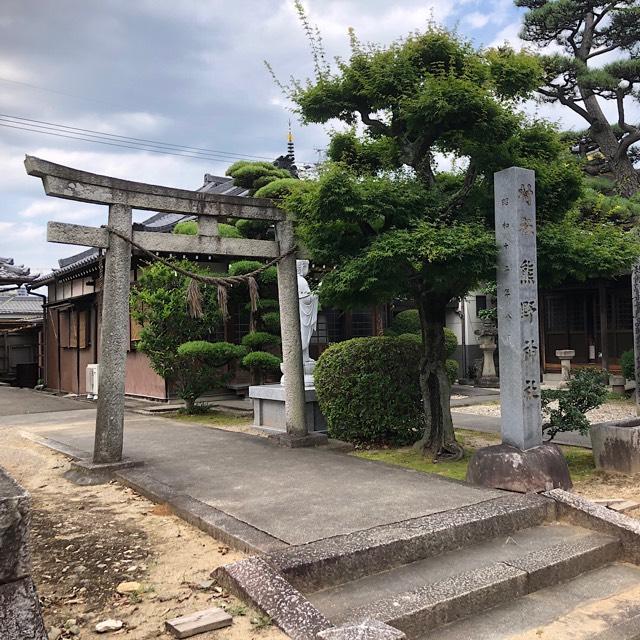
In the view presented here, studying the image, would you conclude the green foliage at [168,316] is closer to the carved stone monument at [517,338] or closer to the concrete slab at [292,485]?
the concrete slab at [292,485]

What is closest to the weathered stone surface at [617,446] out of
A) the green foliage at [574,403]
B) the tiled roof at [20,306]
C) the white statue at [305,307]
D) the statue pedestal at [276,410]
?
the green foliage at [574,403]

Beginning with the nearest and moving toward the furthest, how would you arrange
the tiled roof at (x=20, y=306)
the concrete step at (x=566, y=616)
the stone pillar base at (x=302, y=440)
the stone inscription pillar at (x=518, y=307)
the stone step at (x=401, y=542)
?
1. the concrete step at (x=566, y=616)
2. the stone step at (x=401, y=542)
3. the stone inscription pillar at (x=518, y=307)
4. the stone pillar base at (x=302, y=440)
5. the tiled roof at (x=20, y=306)

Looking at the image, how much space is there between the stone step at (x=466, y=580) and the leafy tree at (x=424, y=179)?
112 inches

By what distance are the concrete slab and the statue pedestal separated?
3.02 ft

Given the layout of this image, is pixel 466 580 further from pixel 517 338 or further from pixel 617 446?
pixel 617 446

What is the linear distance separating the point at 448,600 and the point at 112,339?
5097 mm

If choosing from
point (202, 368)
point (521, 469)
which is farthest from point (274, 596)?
point (202, 368)

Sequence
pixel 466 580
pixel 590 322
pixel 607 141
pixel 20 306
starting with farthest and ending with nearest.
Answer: pixel 20 306
pixel 590 322
pixel 607 141
pixel 466 580

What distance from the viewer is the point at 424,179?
7969 millimetres

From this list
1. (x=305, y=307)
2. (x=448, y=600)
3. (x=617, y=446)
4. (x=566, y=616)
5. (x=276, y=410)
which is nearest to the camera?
(x=448, y=600)

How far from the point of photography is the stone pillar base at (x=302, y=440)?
8.89 m

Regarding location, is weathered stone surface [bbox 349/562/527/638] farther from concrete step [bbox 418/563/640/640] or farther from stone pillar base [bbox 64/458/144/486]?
stone pillar base [bbox 64/458/144/486]

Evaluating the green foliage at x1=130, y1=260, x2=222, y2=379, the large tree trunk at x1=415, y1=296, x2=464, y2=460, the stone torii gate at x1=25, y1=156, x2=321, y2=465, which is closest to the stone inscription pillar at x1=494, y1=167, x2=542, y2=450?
the large tree trunk at x1=415, y1=296, x2=464, y2=460

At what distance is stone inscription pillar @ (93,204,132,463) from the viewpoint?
24.1ft
